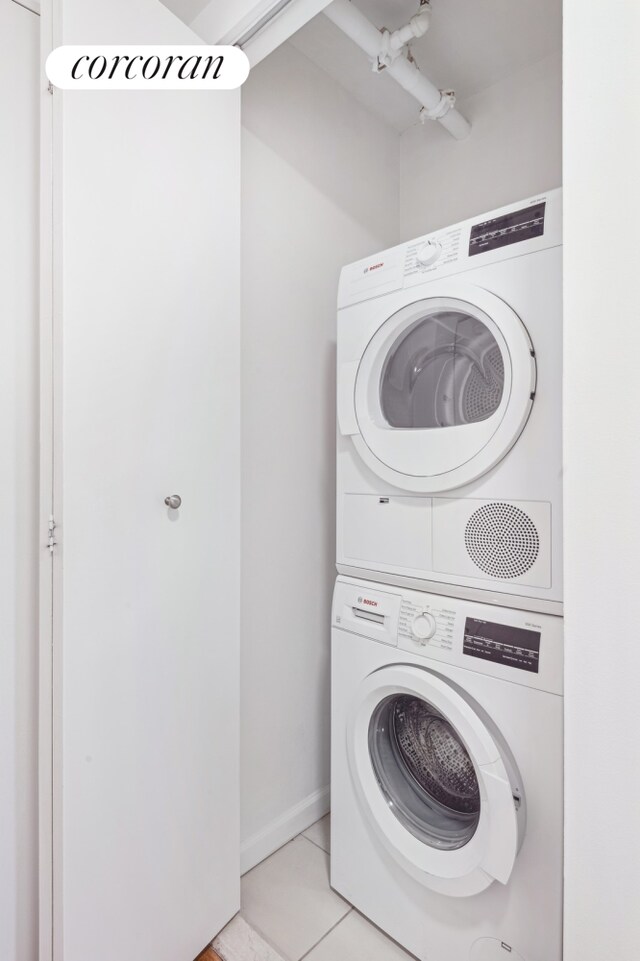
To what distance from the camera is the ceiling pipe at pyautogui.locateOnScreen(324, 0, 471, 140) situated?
1.39 m

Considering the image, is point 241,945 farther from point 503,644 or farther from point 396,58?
point 396,58

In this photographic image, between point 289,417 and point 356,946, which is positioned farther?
point 289,417

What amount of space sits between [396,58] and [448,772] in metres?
2.03

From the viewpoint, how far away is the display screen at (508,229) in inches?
42.6

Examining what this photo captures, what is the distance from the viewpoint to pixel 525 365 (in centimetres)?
107

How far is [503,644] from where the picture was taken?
3.60 feet

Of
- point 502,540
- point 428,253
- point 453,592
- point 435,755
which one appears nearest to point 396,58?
Result: point 428,253

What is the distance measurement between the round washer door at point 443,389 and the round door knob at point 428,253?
70mm

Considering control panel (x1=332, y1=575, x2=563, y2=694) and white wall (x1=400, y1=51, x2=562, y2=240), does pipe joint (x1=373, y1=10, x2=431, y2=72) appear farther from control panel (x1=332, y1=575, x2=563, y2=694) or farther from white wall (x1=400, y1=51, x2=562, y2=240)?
control panel (x1=332, y1=575, x2=563, y2=694)

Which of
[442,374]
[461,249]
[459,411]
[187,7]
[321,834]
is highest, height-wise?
[187,7]

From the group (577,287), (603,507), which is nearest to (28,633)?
(603,507)

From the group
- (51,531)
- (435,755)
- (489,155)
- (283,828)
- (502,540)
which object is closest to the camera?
(51,531)

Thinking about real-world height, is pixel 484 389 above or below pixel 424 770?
above

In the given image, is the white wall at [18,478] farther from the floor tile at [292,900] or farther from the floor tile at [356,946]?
the floor tile at [356,946]
